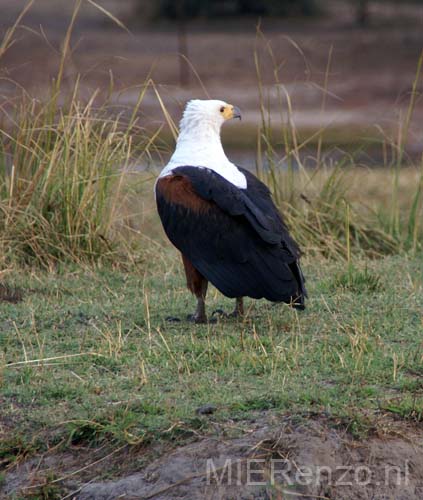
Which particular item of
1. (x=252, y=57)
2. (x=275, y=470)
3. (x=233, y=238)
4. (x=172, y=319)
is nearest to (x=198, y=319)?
(x=172, y=319)

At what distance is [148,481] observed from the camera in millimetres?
4215

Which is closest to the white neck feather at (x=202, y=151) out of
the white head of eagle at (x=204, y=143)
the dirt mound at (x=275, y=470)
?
the white head of eagle at (x=204, y=143)

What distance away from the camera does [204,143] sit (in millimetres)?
5992

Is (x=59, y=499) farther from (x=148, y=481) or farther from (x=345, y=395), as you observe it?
(x=345, y=395)

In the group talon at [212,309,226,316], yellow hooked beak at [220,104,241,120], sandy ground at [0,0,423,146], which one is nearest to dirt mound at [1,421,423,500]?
talon at [212,309,226,316]

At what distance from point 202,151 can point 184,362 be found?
1435mm

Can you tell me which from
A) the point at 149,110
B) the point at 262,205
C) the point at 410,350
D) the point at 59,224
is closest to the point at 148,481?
the point at 410,350

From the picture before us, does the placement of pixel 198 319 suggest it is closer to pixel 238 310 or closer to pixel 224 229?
pixel 238 310

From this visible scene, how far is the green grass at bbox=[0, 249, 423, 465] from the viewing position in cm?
446

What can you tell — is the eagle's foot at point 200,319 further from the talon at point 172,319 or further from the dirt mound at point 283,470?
the dirt mound at point 283,470

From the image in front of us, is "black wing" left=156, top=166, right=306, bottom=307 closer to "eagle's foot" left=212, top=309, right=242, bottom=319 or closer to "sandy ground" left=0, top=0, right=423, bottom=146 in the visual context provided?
"eagle's foot" left=212, top=309, right=242, bottom=319

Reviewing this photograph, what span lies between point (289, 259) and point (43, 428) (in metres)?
1.66

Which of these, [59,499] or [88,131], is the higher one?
[88,131]

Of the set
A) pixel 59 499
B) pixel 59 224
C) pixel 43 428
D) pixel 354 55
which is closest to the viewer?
pixel 59 499
